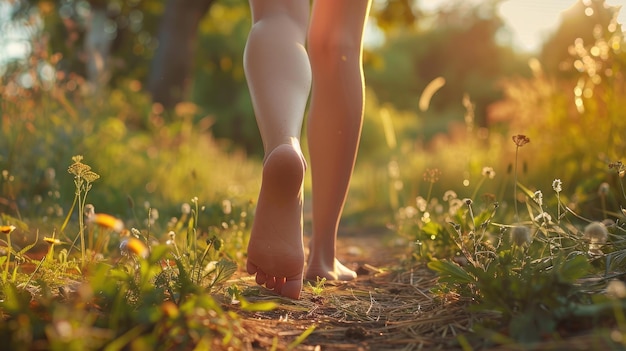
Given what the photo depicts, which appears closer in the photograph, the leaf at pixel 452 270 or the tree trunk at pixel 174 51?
the leaf at pixel 452 270

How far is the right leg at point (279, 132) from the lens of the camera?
1552 millimetres

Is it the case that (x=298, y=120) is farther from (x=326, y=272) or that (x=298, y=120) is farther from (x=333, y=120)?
(x=326, y=272)

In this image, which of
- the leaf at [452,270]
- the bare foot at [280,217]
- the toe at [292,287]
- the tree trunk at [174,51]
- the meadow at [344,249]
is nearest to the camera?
the meadow at [344,249]

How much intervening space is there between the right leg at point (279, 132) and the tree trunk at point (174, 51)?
6.34m

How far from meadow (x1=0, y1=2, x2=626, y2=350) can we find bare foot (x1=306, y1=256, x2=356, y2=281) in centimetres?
6

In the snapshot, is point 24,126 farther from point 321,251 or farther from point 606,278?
point 606,278

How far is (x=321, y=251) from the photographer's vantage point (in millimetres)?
2113

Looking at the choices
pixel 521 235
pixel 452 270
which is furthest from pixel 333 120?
pixel 521 235

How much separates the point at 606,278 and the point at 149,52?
14.8m

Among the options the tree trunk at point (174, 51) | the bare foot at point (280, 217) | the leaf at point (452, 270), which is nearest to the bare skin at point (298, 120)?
the bare foot at point (280, 217)

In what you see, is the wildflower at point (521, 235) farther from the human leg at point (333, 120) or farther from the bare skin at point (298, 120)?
the human leg at point (333, 120)

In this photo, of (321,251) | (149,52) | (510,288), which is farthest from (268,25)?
(149,52)

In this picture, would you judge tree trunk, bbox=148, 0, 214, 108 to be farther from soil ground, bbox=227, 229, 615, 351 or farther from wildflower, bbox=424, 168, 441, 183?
soil ground, bbox=227, 229, 615, 351

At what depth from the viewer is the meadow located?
1.11 m
